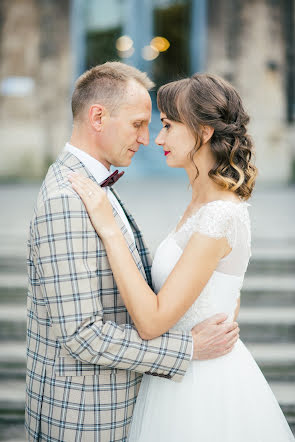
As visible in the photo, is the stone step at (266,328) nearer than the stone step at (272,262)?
Yes

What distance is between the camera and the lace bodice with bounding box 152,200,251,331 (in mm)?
2047

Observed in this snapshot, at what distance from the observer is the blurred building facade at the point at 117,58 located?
845 centimetres

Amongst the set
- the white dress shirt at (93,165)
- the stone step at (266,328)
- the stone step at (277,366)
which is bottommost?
the stone step at (277,366)

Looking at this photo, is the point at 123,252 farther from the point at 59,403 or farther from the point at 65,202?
the point at 59,403

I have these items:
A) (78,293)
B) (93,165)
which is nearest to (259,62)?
(93,165)

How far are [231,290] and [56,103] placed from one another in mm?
6991

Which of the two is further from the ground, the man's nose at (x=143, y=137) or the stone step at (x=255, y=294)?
the man's nose at (x=143, y=137)

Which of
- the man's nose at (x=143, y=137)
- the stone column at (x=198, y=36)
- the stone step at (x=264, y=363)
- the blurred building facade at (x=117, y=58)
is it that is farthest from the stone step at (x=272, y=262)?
the stone column at (x=198, y=36)

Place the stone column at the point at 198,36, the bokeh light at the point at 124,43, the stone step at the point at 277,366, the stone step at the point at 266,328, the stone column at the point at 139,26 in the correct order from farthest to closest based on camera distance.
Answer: the bokeh light at the point at 124,43, the stone column at the point at 139,26, the stone column at the point at 198,36, the stone step at the point at 266,328, the stone step at the point at 277,366

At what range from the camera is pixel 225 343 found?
2.04 metres

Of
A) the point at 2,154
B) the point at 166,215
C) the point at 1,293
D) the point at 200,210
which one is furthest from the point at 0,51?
the point at 200,210

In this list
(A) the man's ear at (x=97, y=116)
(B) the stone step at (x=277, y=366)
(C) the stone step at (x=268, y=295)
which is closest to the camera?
(A) the man's ear at (x=97, y=116)

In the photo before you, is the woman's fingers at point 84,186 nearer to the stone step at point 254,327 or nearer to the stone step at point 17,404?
the stone step at point 17,404

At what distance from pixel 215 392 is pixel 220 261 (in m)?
0.51
